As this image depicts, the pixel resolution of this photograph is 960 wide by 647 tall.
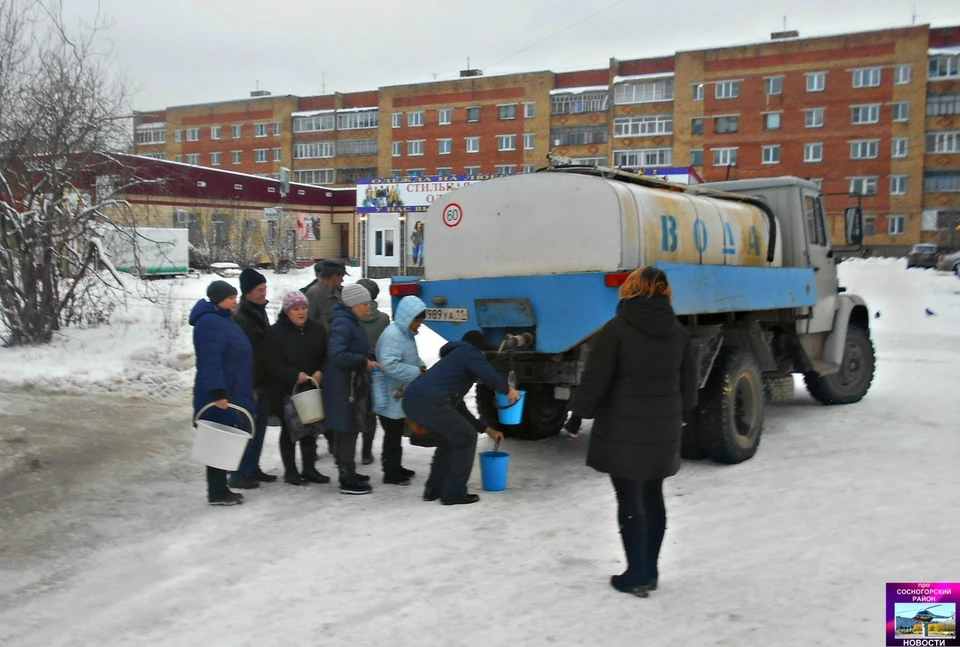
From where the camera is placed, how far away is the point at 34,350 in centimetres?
1263

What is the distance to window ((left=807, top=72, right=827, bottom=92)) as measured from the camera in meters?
58.9

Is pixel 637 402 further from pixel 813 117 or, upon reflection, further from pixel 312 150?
pixel 312 150

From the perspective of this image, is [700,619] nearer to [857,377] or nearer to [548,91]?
[857,377]

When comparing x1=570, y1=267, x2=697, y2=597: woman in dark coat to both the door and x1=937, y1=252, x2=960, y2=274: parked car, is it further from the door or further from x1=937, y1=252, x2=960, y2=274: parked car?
x1=937, y1=252, x2=960, y2=274: parked car

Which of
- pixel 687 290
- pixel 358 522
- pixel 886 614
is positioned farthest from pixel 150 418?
pixel 886 614

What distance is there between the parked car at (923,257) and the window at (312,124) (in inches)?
2086

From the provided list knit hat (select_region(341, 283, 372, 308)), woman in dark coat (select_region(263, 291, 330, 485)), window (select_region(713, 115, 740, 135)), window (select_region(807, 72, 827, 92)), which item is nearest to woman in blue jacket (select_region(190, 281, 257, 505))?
→ woman in dark coat (select_region(263, 291, 330, 485))

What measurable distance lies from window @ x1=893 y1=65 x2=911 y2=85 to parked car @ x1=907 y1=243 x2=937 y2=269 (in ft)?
60.1

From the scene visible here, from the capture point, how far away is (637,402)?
13.7 feet

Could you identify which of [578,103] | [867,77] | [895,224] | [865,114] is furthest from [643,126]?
[895,224]

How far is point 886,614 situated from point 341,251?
56002 mm

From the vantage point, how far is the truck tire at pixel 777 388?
9.11 meters

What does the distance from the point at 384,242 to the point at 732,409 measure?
35766 millimetres

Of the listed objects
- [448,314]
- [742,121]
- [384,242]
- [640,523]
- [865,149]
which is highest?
[742,121]
